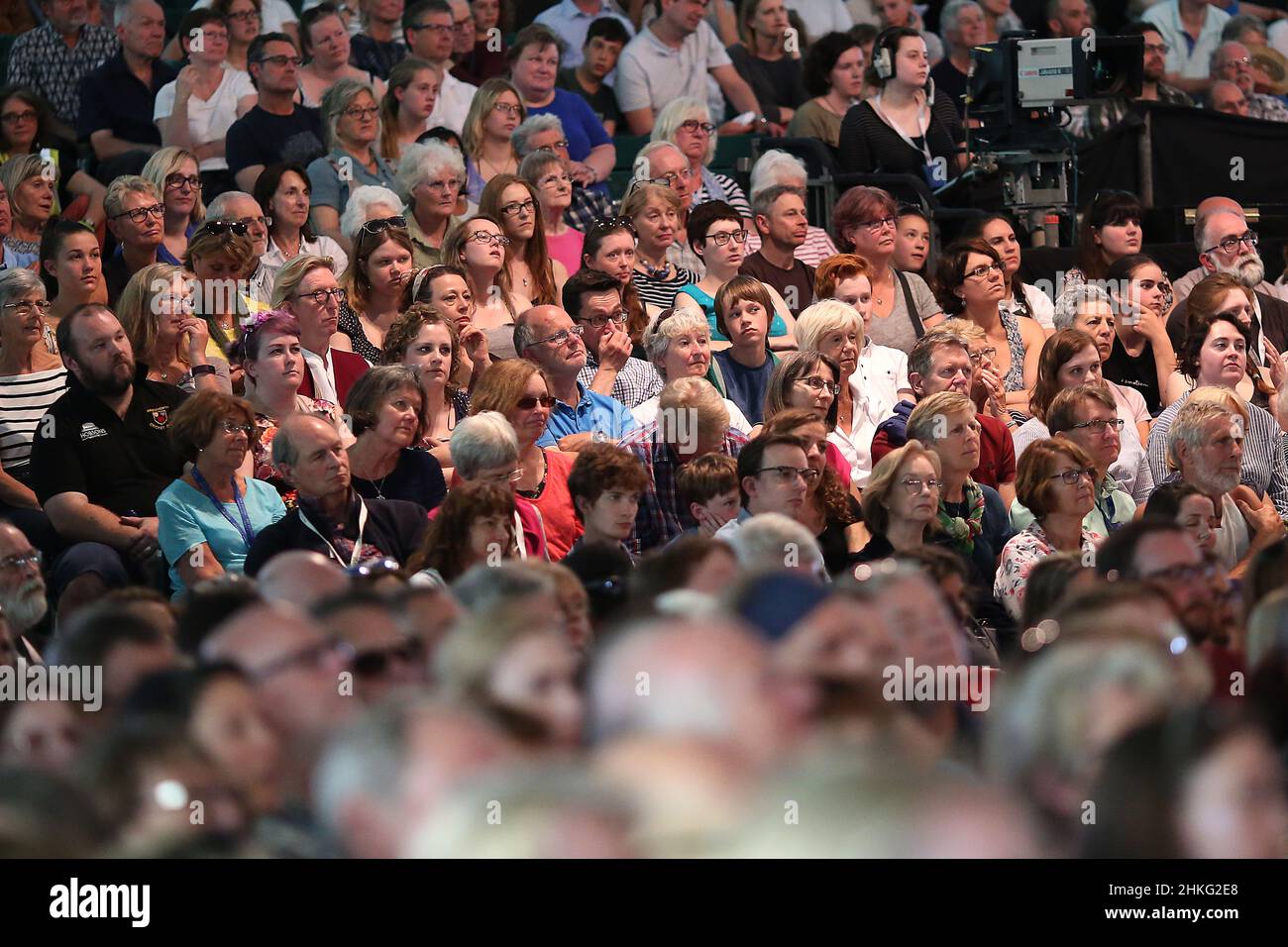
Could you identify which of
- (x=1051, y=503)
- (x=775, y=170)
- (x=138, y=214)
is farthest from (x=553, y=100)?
(x=1051, y=503)

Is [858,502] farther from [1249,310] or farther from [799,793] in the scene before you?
[799,793]

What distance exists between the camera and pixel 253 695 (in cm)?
230

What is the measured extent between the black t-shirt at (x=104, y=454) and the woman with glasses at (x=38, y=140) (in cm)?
154

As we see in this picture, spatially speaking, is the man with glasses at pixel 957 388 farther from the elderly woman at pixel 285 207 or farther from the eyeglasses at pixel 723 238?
the elderly woman at pixel 285 207

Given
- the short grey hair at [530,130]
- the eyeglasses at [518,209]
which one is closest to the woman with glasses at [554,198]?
the short grey hair at [530,130]

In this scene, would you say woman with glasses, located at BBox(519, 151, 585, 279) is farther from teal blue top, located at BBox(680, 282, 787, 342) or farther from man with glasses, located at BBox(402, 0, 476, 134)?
man with glasses, located at BBox(402, 0, 476, 134)

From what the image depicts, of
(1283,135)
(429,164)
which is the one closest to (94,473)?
(429,164)

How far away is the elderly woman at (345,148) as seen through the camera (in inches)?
252

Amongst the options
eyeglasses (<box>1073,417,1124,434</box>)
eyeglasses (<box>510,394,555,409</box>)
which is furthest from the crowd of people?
eyeglasses (<box>1073,417,1124,434</box>)

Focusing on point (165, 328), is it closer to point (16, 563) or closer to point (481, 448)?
point (481, 448)

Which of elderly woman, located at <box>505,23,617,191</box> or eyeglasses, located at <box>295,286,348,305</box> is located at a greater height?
elderly woman, located at <box>505,23,617,191</box>

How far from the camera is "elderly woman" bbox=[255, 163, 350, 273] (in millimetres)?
5977

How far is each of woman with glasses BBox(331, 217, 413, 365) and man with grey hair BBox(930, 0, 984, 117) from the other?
3433 millimetres

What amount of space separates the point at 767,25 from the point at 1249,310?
2.66 m
